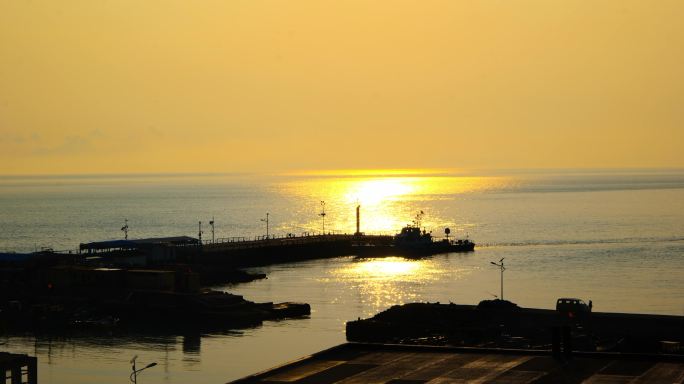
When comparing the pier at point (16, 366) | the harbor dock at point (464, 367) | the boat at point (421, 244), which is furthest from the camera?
the boat at point (421, 244)

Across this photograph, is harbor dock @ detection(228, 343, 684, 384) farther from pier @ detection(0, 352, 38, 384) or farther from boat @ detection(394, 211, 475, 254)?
boat @ detection(394, 211, 475, 254)

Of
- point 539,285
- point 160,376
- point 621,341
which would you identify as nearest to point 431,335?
point 621,341

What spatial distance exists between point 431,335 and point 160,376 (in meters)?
18.9

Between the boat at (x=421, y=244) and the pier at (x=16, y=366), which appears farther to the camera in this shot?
the boat at (x=421, y=244)

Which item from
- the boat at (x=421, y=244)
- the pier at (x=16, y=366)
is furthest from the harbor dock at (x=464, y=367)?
the boat at (x=421, y=244)

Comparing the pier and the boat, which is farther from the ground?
the boat

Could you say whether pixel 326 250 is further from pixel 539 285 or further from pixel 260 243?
pixel 539 285

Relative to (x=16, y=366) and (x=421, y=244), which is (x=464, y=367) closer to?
(x=16, y=366)

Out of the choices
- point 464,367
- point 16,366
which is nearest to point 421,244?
point 464,367

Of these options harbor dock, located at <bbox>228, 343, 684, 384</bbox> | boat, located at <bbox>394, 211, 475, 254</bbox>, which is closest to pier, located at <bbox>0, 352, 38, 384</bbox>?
harbor dock, located at <bbox>228, 343, 684, 384</bbox>

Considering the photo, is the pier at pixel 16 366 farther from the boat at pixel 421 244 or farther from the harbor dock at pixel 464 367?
the boat at pixel 421 244

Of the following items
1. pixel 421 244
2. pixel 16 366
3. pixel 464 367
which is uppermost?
pixel 421 244

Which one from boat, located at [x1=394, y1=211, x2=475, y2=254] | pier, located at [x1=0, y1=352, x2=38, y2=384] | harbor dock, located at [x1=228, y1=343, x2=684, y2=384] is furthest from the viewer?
boat, located at [x1=394, y1=211, x2=475, y2=254]

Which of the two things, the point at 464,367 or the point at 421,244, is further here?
the point at 421,244
